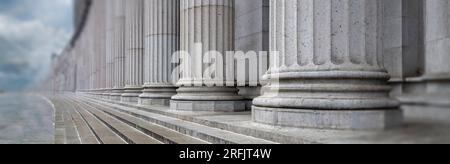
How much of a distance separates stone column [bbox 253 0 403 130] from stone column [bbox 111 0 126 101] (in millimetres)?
23838

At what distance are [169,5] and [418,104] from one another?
15.5 meters

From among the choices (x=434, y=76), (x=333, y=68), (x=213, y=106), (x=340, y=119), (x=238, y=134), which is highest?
(x=333, y=68)

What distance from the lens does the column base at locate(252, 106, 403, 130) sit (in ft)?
22.6

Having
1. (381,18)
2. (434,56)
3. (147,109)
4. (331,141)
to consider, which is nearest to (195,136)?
(331,141)

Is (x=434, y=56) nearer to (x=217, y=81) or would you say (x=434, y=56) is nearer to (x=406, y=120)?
(x=406, y=120)

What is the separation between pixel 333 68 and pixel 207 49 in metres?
7.05

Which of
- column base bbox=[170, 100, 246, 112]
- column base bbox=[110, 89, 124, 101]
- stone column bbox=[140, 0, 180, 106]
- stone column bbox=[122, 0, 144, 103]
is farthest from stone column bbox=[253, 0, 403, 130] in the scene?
column base bbox=[110, 89, 124, 101]

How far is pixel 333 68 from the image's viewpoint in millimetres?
7742

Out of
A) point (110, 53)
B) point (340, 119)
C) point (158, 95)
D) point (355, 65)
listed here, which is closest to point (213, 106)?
point (158, 95)

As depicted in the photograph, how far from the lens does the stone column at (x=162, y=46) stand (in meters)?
20.0

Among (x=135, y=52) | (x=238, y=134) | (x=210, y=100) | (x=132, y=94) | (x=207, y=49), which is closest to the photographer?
(x=238, y=134)

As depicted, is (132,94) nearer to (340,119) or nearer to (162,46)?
(162,46)
